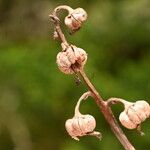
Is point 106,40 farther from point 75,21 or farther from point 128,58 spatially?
point 75,21

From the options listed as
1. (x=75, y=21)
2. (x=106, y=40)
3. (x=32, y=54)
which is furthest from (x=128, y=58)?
(x=75, y=21)

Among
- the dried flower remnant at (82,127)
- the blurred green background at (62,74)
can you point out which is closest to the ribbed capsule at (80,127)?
the dried flower remnant at (82,127)

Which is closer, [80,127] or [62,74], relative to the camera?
[80,127]

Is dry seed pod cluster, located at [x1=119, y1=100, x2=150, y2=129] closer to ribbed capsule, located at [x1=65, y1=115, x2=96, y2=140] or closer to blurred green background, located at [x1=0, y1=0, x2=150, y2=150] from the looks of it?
ribbed capsule, located at [x1=65, y1=115, x2=96, y2=140]

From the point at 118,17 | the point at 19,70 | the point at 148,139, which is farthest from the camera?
the point at 118,17

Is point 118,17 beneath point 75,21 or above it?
above

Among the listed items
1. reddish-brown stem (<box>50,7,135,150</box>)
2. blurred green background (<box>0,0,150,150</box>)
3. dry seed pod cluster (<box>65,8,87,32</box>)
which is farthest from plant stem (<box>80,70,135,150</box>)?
blurred green background (<box>0,0,150,150</box>)

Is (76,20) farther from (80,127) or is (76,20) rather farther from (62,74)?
(62,74)

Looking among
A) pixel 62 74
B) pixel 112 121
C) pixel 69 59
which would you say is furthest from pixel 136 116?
pixel 62 74
